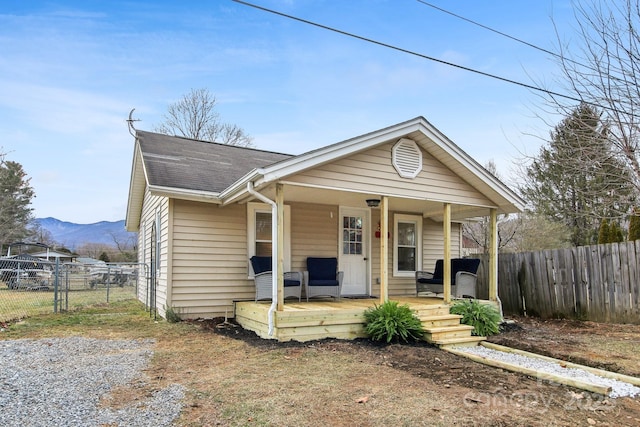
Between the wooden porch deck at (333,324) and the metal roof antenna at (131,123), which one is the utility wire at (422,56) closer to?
the wooden porch deck at (333,324)

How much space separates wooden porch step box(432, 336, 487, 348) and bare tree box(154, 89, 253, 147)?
20266 mm

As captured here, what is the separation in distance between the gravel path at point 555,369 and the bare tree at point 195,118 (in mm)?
20828

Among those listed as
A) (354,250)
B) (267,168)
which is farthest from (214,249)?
(354,250)

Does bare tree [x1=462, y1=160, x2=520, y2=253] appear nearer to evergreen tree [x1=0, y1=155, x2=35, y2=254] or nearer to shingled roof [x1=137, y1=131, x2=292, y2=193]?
shingled roof [x1=137, y1=131, x2=292, y2=193]

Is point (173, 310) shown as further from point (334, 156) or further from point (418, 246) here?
point (418, 246)

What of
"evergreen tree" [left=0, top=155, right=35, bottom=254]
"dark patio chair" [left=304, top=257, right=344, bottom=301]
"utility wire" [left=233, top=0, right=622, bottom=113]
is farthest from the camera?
"evergreen tree" [left=0, top=155, right=35, bottom=254]

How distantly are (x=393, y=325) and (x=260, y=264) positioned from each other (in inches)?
111

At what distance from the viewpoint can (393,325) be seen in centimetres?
632

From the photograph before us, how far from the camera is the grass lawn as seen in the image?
11.0ft

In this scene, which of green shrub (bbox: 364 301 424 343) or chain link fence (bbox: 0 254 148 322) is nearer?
green shrub (bbox: 364 301 424 343)

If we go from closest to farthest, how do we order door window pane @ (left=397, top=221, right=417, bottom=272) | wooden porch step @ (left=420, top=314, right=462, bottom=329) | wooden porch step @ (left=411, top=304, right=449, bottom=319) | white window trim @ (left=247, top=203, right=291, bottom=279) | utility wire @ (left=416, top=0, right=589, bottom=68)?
utility wire @ (left=416, top=0, right=589, bottom=68) < wooden porch step @ (left=420, top=314, right=462, bottom=329) < wooden porch step @ (left=411, top=304, right=449, bottom=319) < white window trim @ (left=247, top=203, right=291, bottom=279) < door window pane @ (left=397, top=221, right=417, bottom=272)

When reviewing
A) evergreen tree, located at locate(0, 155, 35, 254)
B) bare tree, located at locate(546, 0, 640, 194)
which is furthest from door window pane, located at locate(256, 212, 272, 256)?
evergreen tree, located at locate(0, 155, 35, 254)

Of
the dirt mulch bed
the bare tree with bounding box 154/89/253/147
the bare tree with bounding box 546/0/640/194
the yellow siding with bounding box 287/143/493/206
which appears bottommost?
the dirt mulch bed

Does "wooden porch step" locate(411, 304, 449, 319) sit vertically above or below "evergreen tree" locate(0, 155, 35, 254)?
below
